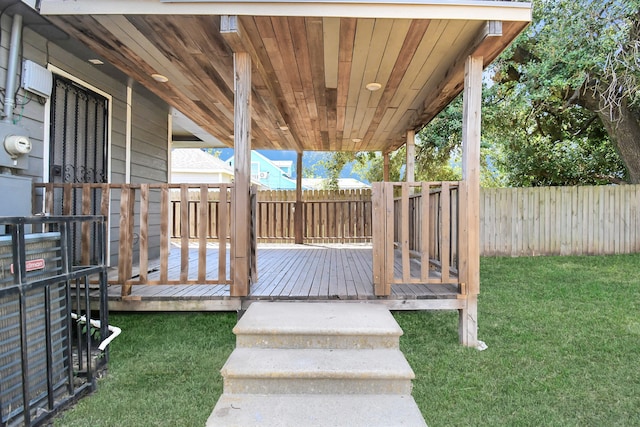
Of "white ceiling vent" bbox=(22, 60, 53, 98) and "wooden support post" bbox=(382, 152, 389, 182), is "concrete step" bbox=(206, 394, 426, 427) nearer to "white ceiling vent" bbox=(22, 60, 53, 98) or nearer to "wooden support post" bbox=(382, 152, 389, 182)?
"white ceiling vent" bbox=(22, 60, 53, 98)

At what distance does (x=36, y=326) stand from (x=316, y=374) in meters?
1.62

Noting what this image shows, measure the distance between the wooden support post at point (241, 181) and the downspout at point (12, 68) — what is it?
166 centimetres

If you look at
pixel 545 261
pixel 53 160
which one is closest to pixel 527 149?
pixel 545 261

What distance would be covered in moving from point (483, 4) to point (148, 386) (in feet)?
11.7

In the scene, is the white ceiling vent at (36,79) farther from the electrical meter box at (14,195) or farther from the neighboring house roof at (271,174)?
the neighboring house roof at (271,174)

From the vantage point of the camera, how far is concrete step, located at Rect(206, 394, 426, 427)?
6.23 feet

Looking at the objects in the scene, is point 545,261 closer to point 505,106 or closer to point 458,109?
point 505,106

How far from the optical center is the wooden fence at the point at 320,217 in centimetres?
903

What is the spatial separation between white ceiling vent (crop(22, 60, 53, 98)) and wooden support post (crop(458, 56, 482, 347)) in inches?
140

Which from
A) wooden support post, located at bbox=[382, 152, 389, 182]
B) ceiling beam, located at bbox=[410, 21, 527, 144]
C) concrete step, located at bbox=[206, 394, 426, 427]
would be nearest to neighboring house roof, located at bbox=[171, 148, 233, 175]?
wooden support post, located at bbox=[382, 152, 389, 182]

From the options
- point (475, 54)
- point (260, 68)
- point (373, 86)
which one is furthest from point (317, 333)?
point (373, 86)

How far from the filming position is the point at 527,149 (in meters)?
9.39

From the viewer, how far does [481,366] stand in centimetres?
279

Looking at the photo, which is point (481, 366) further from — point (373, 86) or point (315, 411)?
point (373, 86)
